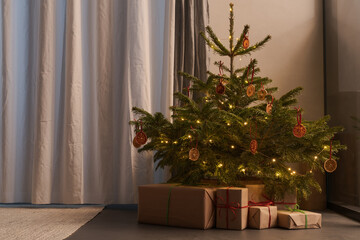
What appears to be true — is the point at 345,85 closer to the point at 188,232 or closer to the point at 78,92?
the point at 188,232

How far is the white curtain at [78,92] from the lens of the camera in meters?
3.01

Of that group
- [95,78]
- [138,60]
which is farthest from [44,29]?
[138,60]

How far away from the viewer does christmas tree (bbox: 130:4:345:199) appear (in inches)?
90.0

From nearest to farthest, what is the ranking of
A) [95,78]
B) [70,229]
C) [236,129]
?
1. [70,229]
2. [236,129]
3. [95,78]

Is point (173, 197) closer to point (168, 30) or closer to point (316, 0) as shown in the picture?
Answer: point (168, 30)

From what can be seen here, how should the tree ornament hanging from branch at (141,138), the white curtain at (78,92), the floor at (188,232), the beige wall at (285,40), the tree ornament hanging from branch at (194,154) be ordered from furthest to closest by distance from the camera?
1. the beige wall at (285,40)
2. the white curtain at (78,92)
3. the tree ornament hanging from branch at (141,138)
4. the tree ornament hanging from branch at (194,154)
5. the floor at (188,232)

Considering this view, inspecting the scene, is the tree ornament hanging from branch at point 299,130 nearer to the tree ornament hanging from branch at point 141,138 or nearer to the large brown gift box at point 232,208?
the large brown gift box at point 232,208

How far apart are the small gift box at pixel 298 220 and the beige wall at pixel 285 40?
112 cm

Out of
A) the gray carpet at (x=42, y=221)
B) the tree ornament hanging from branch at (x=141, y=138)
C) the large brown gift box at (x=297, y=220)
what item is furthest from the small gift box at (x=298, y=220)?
the gray carpet at (x=42, y=221)

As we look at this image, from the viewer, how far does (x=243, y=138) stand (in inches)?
96.3

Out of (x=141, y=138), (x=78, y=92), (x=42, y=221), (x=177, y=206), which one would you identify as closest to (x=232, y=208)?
(x=177, y=206)

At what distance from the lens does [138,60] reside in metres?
3.06

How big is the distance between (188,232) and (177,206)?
171mm

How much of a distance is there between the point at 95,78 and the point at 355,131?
174cm
